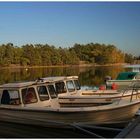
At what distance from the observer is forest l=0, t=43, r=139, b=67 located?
121238 mm

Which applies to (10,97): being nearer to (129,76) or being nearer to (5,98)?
(5,98)

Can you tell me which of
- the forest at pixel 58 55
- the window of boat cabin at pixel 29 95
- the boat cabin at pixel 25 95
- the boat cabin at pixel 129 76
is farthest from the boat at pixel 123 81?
the forest at pixel 58 55

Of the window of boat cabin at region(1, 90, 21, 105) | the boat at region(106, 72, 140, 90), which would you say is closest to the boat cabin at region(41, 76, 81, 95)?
the window of boat cabin at region(1, 90, 21, 105)

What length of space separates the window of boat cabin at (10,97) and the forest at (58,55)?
340ft

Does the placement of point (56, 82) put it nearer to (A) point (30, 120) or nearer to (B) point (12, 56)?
(A) point (30, 120)

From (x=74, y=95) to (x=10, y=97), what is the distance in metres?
4.05

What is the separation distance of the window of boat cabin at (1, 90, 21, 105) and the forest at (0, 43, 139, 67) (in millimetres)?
103567

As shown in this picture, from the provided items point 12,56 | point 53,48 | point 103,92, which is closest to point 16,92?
point 103,92

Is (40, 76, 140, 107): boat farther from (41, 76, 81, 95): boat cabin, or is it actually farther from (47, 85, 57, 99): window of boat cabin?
(47, 85, 57, 99): window of boat cabin

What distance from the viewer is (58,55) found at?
466ft

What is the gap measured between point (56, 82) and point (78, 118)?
4.45 meters

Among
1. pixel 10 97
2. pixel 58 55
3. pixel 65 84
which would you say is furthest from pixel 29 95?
pixel 58 55

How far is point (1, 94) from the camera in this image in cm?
1560

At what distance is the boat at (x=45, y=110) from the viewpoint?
14445 millimetres
